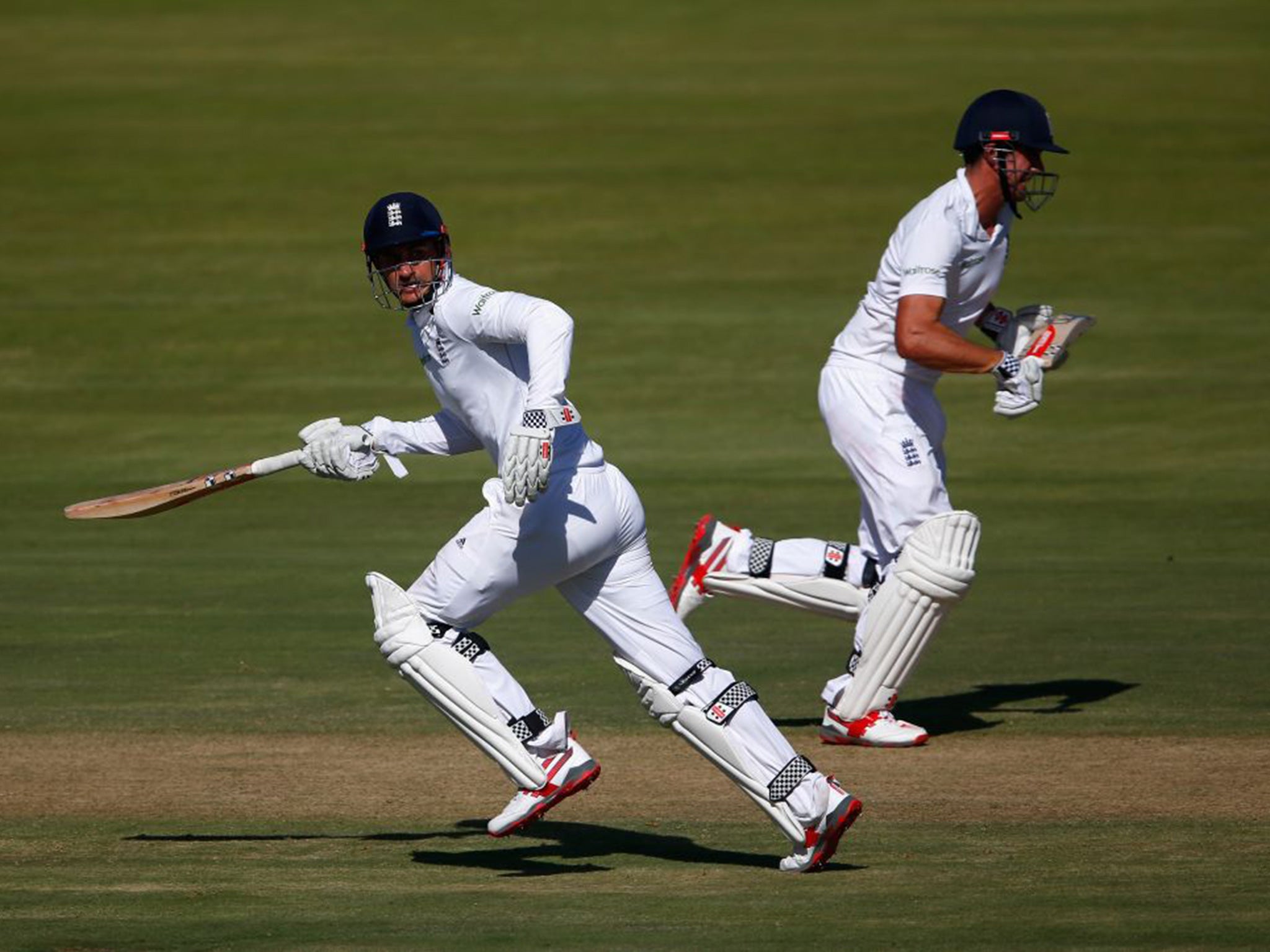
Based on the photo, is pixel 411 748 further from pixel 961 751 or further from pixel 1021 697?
pixel 1021 697

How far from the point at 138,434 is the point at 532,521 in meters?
9.80

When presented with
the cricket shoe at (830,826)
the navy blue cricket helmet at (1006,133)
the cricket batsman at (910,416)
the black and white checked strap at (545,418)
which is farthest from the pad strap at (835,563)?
the black and white checked strap at (545,418)

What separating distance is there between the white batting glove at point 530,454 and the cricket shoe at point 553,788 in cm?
74

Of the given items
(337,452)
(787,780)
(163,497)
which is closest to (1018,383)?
(787,780)

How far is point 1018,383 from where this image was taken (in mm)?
6953

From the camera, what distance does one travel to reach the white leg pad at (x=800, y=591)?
7359 mm

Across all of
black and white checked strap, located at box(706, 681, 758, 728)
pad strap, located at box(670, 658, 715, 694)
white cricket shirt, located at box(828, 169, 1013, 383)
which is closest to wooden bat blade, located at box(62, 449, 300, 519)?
pad strap, located at box(670, 658, 715, 694)

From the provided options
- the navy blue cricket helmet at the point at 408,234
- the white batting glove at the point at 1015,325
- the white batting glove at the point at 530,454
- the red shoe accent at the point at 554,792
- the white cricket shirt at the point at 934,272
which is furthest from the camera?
the white batting glove at the point at 1015,325

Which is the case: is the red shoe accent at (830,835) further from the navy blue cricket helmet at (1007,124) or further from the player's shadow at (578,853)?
the navy blue cricket helmet at (1007,124)

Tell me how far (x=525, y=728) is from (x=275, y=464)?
115 cm

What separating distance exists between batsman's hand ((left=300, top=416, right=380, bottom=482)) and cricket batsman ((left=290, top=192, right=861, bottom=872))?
1.12ft

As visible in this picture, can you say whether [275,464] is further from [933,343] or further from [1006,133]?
[1006,133]

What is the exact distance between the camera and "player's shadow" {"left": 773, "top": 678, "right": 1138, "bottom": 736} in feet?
23.7

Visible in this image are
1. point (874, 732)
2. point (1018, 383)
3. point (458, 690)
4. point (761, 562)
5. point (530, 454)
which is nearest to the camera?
point (530, 454)
